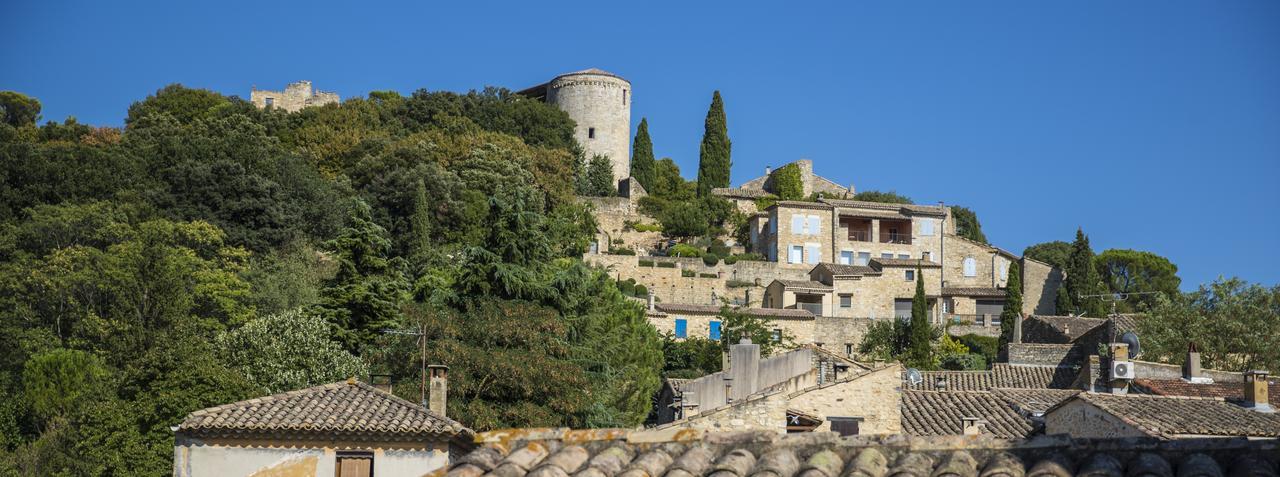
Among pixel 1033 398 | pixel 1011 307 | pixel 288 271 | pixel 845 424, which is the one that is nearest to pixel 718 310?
pixel 1011 307

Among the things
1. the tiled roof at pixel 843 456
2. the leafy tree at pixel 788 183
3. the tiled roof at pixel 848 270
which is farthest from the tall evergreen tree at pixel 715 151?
the tiled roof at pixel 843 456

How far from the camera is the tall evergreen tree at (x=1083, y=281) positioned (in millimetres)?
64500

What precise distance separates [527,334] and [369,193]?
3634 cm

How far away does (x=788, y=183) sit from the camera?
78750mm

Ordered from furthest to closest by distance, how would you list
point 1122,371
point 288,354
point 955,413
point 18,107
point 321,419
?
point 18,107 < point 288,354 < point 1122,371 < point 955,413 < point 321,419

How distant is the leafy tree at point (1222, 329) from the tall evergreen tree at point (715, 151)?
37.3 meters

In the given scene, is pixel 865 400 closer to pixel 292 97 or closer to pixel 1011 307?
pixel 1011 307

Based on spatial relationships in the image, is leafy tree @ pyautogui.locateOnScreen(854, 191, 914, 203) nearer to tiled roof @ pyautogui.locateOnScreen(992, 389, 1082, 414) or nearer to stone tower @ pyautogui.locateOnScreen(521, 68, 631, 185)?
stone tower @ pyautogui.locateOnScreen(521, 68, 631, 185)

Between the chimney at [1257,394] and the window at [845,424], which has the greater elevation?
the chimney at [1257,394]

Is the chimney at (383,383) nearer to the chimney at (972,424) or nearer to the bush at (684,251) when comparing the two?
the chimney at (972,424)

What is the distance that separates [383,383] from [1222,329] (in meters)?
26.5

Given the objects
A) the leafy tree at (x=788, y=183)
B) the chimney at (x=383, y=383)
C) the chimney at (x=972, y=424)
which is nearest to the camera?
the chimney at (x=972, y=424)

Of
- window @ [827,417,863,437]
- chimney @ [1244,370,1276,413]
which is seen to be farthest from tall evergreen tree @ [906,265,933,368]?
chimney @ [1244,370,1276,413]

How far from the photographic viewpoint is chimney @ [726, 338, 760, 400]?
85.6 ft
